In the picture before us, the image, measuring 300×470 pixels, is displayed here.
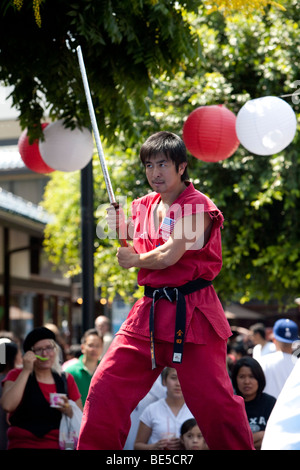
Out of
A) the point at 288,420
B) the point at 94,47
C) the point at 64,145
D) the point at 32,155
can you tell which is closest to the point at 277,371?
the point at 64,145

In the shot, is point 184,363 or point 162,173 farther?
point 162,173

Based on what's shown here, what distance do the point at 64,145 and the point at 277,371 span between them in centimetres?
293

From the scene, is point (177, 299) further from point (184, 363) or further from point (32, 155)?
point (32, 155)

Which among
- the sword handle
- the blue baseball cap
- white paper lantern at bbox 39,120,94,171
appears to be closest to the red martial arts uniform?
the sword handle

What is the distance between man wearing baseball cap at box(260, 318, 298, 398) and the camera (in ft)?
23.6

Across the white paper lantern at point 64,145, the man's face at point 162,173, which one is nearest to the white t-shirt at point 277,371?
the white paper lantern at point 64,145

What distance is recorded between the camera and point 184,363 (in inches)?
134

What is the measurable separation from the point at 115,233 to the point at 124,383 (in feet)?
2.44

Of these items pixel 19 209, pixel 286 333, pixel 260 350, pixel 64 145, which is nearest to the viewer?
pixel 64 145

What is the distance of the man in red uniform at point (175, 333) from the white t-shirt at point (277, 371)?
386cm

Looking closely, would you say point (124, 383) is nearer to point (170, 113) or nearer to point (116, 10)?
point (116, 10)

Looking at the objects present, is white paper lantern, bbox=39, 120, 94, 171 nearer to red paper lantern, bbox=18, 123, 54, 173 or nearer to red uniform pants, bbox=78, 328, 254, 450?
red paper lantern, bbox=18, 123, 54, 173

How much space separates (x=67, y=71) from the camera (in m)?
5.64
